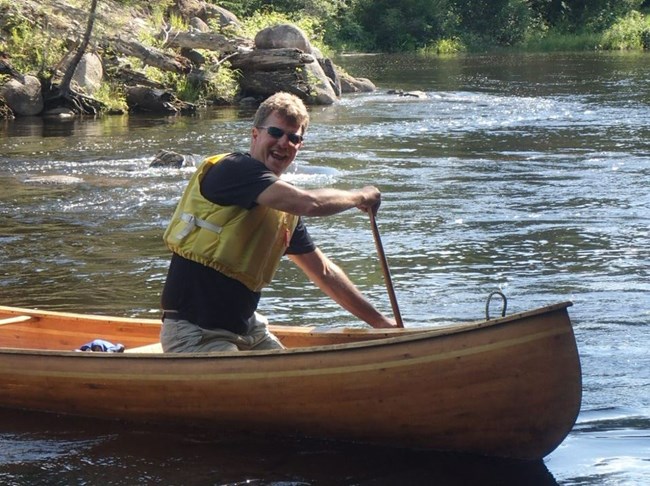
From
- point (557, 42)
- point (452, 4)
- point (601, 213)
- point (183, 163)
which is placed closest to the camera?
point (601, 213)

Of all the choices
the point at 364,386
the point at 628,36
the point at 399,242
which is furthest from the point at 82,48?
the point at 628,36

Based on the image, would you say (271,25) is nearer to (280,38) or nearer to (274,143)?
(280,38)

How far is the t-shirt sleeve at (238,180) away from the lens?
15.7 ft

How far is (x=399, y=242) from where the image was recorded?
32.5 feet

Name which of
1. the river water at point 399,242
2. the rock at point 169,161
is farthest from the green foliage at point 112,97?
the rock at point 169,161

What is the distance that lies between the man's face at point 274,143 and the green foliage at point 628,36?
130 feet

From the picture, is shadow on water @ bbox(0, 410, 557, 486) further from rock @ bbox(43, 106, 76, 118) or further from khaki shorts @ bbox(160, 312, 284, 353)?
rock @ bbox(43, 106, 76, 118)

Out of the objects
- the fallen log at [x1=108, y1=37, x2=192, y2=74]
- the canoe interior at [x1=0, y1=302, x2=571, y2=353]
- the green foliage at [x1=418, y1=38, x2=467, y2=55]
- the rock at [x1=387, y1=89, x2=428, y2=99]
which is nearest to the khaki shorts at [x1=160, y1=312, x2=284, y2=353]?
the canoe interior at [x1=0, y1=302, x2=571, y2=353]

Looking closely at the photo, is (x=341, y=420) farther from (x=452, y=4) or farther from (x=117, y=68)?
(x=452, y=4)

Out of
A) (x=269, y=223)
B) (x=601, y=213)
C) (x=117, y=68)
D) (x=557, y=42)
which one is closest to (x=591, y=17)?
(x=557, y=42)

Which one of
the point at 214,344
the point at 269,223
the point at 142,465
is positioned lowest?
the point at 142,465

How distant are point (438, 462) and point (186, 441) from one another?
3.93 feet

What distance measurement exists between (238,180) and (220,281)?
471mm

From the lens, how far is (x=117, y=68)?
850 inches
